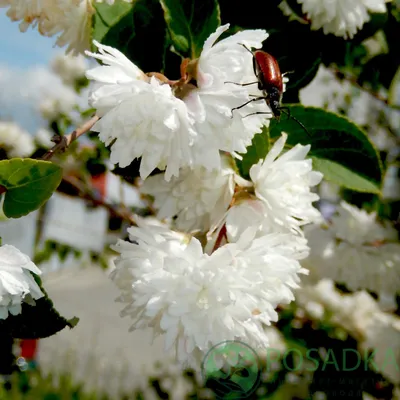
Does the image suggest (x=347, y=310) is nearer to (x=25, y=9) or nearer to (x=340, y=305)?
(x=340, y=305)

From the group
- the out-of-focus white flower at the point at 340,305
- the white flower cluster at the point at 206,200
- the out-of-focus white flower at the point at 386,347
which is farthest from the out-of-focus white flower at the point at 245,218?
the out-of-focus white flower at the point at 340,305

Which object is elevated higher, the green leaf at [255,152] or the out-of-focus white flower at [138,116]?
the out-of-focus white flower at [138,116]

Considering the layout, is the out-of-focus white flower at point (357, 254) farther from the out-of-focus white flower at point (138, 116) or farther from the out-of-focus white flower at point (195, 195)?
the out-of-focus white flower at point (138, 116)

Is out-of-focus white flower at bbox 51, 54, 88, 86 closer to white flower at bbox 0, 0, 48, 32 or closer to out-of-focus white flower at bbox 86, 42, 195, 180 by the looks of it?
white flower at bbox 0, 0, 48, 32

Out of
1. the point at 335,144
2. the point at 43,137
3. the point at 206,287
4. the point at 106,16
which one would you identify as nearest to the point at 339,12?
the point at 335,144

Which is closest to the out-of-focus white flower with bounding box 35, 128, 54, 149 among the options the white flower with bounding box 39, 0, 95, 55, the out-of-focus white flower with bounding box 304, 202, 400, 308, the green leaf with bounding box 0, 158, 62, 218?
the out-of-focus white flower with bounding box 304, 202, 400, 308

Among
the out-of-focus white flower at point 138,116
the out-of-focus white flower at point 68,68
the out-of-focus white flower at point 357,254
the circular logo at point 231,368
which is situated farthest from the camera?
the out-of-focus white flower at point 68,68

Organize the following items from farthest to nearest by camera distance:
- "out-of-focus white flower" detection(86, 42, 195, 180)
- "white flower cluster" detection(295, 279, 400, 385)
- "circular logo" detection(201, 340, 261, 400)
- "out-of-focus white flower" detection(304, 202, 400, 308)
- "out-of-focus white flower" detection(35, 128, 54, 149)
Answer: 1. "out-of-focus white flower" detection(35, 128, 54, 149)
2. "white flower cluster" detection(295, 279, 400, 385)
3. "out-of-focus white flower" detection(304, 202, 400, 308)
4. "circular logo" detection(201, 340, 261, 400)
5. "out-of-focus white flower" detection(86, 42, 195, 180)
